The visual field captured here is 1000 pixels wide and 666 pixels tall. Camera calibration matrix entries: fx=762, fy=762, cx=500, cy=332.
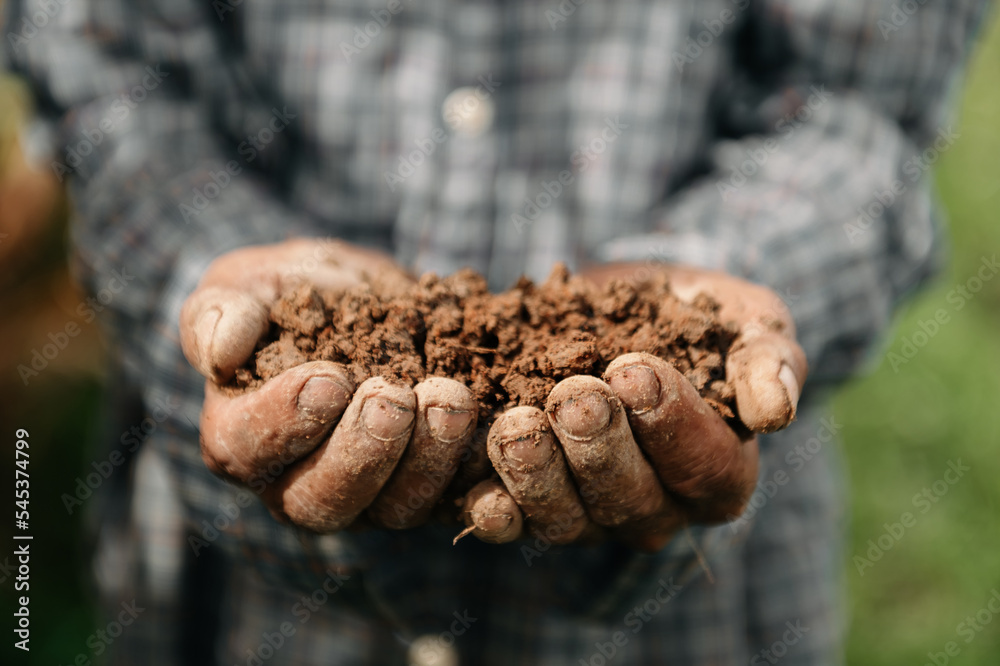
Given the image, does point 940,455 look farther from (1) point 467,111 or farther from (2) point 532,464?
(2) point 532,464

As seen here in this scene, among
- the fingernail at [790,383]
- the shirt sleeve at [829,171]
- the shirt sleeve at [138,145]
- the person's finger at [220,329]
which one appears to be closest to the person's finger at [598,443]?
the fingernail at [790,383]

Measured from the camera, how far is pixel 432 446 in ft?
3.28

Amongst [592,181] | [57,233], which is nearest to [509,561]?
[592,181]

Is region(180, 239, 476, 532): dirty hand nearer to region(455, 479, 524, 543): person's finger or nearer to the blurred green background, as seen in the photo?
region(455, 479, 524, 543): person's finger

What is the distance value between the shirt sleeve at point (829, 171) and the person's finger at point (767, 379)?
1.18ft

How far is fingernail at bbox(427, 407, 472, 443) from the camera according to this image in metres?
0.99

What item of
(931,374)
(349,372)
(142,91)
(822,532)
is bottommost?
(931,374)

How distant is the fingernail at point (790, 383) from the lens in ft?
3.35

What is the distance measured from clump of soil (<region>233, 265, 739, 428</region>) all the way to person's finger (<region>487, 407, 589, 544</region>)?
87mm

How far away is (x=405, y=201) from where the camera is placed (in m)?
1.63

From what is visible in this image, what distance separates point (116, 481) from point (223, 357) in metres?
0.95

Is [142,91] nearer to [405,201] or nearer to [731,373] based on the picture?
[405,201]

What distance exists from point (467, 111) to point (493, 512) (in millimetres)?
901

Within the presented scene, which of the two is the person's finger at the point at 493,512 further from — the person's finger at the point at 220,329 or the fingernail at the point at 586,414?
the person's finger at the point at 220,329
